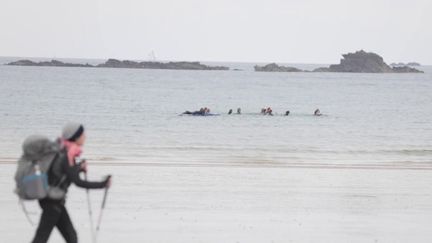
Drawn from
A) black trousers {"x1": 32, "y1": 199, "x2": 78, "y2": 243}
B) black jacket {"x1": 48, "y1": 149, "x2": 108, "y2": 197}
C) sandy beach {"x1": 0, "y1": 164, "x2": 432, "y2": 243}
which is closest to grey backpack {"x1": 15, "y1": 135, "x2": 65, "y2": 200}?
black jacket {"x1": 48, "y1": 149, "x2": 108, "y2": 197}

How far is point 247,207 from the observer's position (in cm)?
1205

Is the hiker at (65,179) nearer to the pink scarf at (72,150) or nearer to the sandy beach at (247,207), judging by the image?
the pink scarf at (72,150)

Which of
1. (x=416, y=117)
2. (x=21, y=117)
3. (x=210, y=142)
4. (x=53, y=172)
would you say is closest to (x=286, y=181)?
(x=53, y=172)

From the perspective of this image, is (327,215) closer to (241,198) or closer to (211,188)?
(241,198)

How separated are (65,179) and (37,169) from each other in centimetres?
26

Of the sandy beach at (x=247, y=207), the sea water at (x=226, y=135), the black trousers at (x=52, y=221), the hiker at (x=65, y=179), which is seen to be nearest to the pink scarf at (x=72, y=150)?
the hiker at (x=65, y=179)

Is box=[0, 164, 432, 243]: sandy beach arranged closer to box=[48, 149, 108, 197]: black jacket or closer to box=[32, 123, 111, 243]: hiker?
box=[32, 123, 111, 243]: hiker

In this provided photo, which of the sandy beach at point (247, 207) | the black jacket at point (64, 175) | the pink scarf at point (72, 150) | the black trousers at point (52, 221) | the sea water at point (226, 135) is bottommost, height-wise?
the sea water at point (226, 135)

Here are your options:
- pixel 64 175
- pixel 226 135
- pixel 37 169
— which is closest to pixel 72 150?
pixel 64 175

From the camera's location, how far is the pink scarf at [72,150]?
23.5 feet

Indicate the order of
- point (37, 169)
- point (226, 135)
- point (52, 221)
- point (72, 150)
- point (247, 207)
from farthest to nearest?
point (226, 135) < point (247, 207) < point (52, 221) < point (72, 150) < point (37, 169)

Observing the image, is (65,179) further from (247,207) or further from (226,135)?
(226,135)

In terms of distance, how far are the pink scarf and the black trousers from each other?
1.36 feet

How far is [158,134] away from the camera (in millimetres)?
35406
